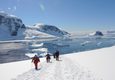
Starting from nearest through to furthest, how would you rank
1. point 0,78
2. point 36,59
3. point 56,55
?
point 0,78 → point 36,59 → point 56,55

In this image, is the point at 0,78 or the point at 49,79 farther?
the point at 0,78

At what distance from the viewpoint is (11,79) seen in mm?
12812

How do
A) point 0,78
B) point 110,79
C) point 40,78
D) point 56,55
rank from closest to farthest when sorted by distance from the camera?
point 110,79 < point 40,78 < point 0,78 < point 56,55

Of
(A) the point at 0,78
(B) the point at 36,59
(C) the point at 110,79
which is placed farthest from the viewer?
(B) the point at 36,59

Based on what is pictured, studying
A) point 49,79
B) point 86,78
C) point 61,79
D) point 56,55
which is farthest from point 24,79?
point 56,55

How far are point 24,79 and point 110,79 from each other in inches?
230

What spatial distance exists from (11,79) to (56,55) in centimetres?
1227

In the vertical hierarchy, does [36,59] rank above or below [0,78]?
above

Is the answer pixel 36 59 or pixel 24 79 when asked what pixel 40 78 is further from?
pixel 36 59

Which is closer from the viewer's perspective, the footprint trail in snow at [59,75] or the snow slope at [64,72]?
the footprint trail in snow at [59,75]

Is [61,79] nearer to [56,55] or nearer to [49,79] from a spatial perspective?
[49,79]

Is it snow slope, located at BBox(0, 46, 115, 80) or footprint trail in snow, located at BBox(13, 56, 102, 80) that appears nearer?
footprint trail in snow, located at BBox(13, 56, 102, 80)

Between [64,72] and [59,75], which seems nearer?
[59,75]

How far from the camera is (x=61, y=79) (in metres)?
12.2
